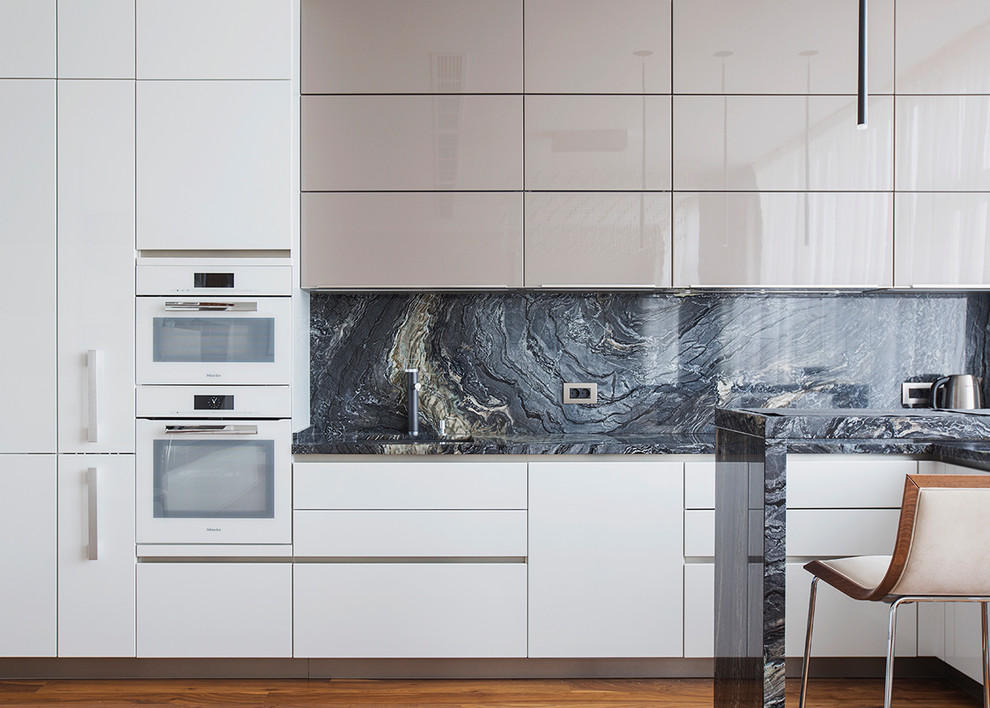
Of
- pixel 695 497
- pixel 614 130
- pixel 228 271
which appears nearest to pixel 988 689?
pixel 695 497

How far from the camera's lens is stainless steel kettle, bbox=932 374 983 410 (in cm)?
286

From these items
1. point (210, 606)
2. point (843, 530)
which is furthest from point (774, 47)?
point (210, 606)

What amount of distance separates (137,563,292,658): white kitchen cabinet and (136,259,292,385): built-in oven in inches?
26.4

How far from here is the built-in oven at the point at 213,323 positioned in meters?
2.49

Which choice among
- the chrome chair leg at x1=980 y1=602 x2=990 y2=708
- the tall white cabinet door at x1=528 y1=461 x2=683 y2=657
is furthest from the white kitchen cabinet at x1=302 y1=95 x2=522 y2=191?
the chrome chair leg at x1=980 y1=602 x2=990 y2=708

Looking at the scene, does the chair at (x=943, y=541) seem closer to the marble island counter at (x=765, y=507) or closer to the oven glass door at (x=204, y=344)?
the marble island counter at (x=765, y=507)

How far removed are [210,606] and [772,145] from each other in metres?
2.66

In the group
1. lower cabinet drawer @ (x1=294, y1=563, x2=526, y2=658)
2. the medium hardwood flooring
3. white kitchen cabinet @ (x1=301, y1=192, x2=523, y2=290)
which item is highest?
white kitchen cabinet @ (x1=301, y1=192, x2=523, y2=290)

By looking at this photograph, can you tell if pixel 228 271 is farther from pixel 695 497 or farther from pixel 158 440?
pixel 695 497

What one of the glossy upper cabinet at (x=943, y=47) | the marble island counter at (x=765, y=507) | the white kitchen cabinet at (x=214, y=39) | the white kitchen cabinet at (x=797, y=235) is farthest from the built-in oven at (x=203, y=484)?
the glossy upper cabinet at (x=943, y=47)

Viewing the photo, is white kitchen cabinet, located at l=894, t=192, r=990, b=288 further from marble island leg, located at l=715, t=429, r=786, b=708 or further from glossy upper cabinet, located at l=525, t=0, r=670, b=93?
marble island leg, located at l=715, t=429, r=786, b=708

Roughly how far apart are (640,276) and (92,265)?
1987mm

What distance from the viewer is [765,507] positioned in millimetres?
1390

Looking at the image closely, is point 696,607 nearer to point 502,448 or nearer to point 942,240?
point 502,448
